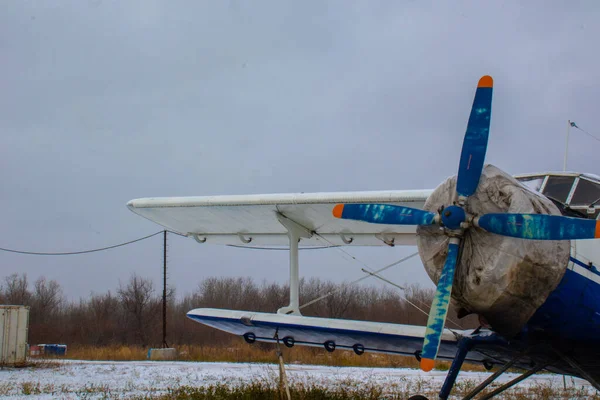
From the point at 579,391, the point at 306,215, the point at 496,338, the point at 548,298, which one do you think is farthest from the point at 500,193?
the point at 579,391

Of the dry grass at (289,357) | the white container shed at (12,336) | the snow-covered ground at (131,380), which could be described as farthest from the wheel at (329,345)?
the white container shed at (12,336)

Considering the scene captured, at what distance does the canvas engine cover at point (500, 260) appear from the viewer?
5500 millimetres

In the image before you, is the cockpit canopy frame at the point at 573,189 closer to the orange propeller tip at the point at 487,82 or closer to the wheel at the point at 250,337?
the orange propeller tip at the point at 487,82

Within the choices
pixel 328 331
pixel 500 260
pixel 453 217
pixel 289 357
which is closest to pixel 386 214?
pixel 453 217

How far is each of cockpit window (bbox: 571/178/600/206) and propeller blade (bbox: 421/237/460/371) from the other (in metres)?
2.15

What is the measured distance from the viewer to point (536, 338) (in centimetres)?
647

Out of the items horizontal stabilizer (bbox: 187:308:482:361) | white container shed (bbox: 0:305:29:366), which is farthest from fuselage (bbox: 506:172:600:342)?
white container shed (bbox: 0:305:29:366)

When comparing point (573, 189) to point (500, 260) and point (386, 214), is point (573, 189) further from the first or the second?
point (386, 214)

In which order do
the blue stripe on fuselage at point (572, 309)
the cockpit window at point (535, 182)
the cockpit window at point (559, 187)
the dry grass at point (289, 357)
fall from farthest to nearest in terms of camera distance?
the dry grass at point (289, 357), the cockpit window at point (535, 182), the cockpit window at point (559, 187), the blue stripe on fuselage at point (572, 309)

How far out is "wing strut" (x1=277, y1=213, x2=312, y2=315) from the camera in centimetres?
966

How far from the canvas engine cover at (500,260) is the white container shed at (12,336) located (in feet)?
54.8

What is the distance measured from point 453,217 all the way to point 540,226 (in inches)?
28.4

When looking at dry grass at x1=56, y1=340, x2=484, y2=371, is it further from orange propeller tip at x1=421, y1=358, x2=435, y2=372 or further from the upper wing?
orange propeller tip at x1=421, y1=358, x2=435, y2=372

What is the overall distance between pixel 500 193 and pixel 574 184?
6.25ft
